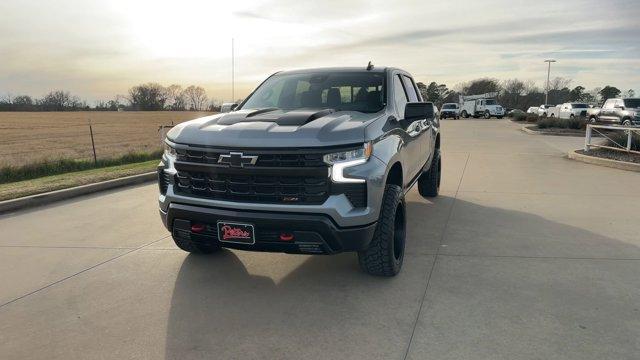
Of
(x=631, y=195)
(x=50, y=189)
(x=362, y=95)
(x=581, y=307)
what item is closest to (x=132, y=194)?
(x=50, y=189)

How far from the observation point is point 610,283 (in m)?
3.99

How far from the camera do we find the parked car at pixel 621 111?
24.1 m

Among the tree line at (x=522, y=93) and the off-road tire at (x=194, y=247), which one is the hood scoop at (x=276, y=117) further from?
the tree line at (x=522, y=93)

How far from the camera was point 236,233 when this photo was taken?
11.6 ft

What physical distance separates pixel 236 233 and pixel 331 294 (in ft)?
3.06

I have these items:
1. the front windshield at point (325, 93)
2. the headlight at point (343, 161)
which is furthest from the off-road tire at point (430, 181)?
the headlight at point (343, 161)

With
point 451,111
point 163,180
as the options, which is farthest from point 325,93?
point 451,111

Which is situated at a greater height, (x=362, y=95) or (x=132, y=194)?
(x=362, y=95)

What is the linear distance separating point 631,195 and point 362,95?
540 cm

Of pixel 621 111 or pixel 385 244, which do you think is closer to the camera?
pixel 385 244

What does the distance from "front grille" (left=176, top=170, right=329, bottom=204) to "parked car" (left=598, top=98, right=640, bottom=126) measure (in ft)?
83.7

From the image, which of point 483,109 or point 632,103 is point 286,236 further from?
point 483,109

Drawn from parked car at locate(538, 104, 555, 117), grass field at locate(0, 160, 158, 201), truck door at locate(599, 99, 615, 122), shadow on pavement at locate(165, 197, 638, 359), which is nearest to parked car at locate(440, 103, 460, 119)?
parked car at locate(538, 104, 555, 117)

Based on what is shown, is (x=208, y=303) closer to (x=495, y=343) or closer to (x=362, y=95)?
(x=495, y=343)
